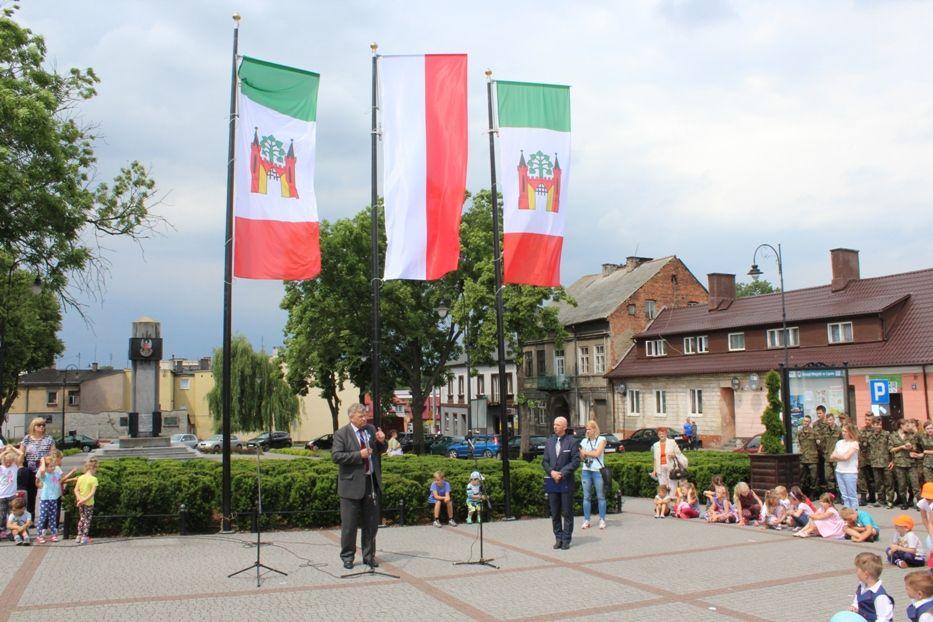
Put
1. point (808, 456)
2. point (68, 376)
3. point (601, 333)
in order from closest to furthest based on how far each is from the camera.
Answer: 1. point (808, 456)
2. point (601, 333)
3. point (68, 376)

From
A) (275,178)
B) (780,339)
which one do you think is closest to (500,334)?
(275,178)

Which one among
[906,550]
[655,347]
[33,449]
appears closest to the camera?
[906,550]

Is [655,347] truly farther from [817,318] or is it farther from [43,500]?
[43,500]

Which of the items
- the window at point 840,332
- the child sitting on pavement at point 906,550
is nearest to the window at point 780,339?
the window at point 840,332

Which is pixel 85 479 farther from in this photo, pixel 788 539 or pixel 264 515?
pixel 788 539

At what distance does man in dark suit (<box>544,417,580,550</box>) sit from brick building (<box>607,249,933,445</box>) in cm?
1897

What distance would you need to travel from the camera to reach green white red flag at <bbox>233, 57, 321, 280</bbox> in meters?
12.5

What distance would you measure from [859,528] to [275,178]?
10802mm

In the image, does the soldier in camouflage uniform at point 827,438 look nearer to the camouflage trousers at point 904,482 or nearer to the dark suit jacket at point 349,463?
the camouflage trousers at point 904,482

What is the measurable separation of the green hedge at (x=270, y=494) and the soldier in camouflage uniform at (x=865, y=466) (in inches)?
221

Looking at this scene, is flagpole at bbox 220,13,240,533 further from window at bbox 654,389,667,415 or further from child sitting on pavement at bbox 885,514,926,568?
window at bbox 654,389,667,415

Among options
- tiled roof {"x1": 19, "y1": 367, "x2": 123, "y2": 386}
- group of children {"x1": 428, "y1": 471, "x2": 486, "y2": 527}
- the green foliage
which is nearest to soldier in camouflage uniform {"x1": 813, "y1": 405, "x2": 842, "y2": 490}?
the green foliage

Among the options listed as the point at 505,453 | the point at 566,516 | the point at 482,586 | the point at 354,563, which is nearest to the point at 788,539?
the point at 566,516

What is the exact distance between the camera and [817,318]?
123 ft
